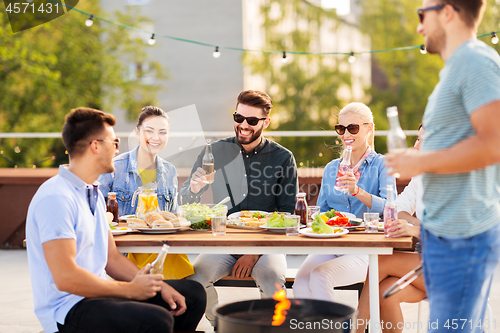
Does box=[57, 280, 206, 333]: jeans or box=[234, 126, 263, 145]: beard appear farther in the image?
box=[234, 126, 263, 145]: beard

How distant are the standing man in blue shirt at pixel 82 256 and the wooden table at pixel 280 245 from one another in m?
0.24

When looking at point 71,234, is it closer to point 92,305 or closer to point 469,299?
point 92,305

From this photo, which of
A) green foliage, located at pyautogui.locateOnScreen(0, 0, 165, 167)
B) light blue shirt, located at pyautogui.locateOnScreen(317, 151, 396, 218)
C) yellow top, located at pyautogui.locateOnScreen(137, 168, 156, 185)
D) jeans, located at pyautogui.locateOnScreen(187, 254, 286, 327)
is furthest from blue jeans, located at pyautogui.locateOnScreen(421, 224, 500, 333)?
green foliage, located at pyautogui.locateOnScreen(0, 0, 165, 167)

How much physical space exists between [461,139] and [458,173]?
4.3 inches

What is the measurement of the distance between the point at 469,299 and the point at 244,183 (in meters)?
2.17

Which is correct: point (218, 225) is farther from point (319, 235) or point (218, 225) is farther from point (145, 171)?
point (145, 171)

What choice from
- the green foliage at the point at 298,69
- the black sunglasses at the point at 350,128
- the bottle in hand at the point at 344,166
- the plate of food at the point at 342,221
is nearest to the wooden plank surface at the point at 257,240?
the plate of food at the point at 342,221

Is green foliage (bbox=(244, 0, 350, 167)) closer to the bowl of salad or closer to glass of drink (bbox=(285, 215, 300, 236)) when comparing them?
the bowl of salad

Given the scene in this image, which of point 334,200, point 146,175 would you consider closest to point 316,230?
point 334,200

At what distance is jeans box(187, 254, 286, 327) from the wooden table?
0.45 meters

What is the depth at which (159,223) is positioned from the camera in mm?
2674

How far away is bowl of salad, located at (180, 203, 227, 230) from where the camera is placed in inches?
110

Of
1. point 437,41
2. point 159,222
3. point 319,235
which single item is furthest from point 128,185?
point 437,41

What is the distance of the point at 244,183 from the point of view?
359 centimetres
